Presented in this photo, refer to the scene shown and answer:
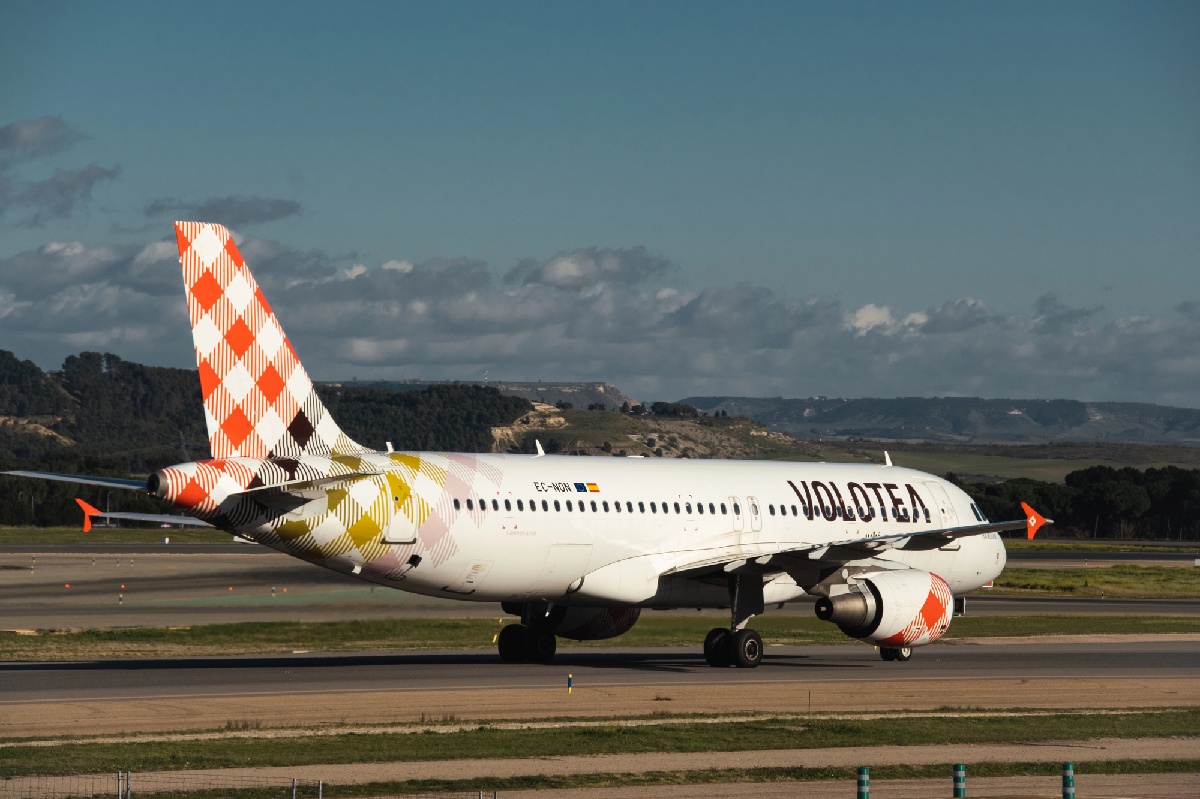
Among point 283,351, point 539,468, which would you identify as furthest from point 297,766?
point 539,468

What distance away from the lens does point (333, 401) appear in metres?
176

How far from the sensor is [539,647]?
32750 mm

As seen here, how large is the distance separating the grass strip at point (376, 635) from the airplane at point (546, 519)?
3.62 metres

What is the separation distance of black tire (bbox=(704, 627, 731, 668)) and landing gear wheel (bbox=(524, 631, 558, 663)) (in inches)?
130

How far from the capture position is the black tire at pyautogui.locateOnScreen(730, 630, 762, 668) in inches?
1255

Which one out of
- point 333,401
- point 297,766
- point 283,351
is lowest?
point 297,766

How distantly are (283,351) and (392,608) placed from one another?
56.0ft

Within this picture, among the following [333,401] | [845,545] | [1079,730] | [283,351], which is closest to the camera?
[1079,730]

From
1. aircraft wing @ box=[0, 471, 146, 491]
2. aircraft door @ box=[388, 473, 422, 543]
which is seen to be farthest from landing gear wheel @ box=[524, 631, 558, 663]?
aircraft wing @ box=[0, 471, 146, 491]

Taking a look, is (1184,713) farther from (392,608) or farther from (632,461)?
(392,608)

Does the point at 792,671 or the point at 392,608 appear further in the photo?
the point at 392,608

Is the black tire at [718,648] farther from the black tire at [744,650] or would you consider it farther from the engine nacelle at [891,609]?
the engine nacelle at [891,609]

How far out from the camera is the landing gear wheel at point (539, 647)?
107 ft

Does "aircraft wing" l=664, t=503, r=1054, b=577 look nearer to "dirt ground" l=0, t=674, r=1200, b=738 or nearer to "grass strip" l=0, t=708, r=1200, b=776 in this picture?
"dirt ground" l=0, t=674, r=1200, b=738
